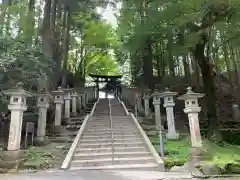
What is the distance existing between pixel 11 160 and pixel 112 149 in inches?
127

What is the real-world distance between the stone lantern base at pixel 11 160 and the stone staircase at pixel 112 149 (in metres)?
1.55

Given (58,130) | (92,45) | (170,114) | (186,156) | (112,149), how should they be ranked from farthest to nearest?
(92,45), (58,130), (170,114), (112,149), (186,156)

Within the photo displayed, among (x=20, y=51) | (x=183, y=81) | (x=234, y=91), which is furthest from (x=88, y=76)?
(x=20, y=51)

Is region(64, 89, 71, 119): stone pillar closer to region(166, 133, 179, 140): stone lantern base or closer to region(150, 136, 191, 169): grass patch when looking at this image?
region(150, 136, 191, 169): grass patch

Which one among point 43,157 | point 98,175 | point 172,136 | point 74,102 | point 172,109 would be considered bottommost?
point 98,175

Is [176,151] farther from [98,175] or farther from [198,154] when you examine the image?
[98,175]

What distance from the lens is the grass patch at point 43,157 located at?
7.23 m

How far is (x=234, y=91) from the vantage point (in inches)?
786

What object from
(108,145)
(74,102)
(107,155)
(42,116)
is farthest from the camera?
(74,102)

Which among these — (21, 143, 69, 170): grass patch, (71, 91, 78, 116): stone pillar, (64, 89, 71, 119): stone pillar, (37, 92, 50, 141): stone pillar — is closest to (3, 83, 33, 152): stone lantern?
(21, 143, 69, 170): grass patch

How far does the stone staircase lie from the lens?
7281 millimetres

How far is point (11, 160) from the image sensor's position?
281 inches

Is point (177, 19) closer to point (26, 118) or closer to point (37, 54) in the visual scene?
point (37, 54)

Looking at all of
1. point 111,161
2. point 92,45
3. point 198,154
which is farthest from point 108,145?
point 92,45
